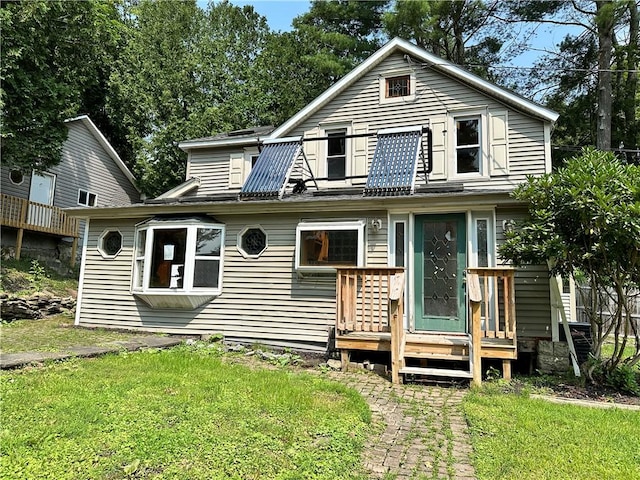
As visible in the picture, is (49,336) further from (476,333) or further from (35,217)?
(35,217)

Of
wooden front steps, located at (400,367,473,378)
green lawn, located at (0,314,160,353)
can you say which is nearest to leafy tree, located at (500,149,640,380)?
wooden front steps, located at (400,367,473,378)

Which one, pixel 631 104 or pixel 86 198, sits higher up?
pixel 631 104

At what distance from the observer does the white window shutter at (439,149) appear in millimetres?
9242

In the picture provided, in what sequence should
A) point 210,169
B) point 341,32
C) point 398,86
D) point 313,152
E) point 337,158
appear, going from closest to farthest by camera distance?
1. point 398,86
2. point 337,158
3. point 313,152
4. point 210,169
5. point 341,32

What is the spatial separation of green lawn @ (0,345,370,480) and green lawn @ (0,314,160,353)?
182 cm

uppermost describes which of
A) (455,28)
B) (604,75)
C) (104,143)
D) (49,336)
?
(455,28)

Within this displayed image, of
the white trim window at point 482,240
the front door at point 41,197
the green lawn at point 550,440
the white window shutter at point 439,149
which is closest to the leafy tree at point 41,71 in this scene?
the front door at point 41,197

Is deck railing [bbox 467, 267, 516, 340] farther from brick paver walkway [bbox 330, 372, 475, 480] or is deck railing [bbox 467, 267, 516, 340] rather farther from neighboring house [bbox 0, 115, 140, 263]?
neighboring house [bbox 0, 115, 140, 263]

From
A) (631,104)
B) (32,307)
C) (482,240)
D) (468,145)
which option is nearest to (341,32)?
(631,104)

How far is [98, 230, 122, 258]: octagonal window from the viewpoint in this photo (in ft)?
28.6

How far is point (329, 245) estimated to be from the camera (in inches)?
289

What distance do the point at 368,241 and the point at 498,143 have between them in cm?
416

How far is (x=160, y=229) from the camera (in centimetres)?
798

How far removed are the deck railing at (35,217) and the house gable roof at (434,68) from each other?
8.54m
